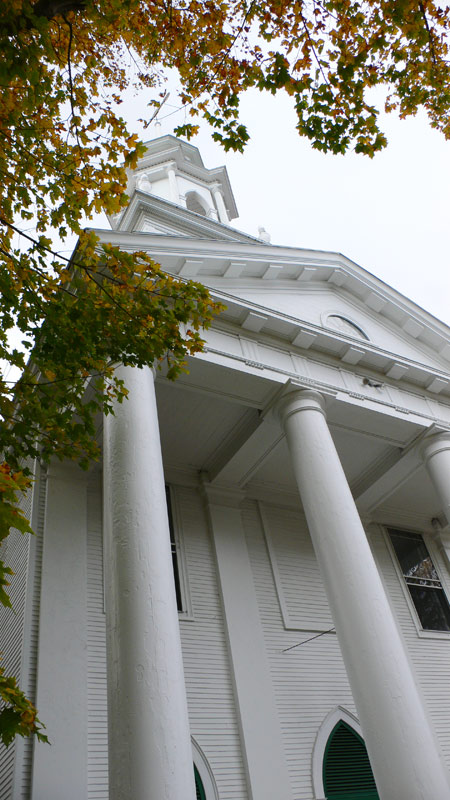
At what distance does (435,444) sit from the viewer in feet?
42.1

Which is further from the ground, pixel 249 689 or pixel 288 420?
pixel 288 420

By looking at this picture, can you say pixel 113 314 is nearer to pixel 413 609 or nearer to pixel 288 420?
pixel 288 420

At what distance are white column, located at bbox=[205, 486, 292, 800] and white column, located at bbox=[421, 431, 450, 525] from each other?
160 inches

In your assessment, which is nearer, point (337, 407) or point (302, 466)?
point (302, 466)

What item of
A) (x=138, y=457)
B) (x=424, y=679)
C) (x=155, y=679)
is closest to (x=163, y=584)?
(x=155, y=679)

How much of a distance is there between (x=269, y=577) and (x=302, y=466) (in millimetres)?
4255

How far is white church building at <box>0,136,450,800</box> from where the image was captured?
7016 mm

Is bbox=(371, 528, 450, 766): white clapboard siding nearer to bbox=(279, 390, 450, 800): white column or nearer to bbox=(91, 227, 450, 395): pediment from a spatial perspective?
bbox=(91, 227, 450, 395): pediment

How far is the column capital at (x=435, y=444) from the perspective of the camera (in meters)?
12.8

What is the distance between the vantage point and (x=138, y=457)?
A: 7656 millimetres

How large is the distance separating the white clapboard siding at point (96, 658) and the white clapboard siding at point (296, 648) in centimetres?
353

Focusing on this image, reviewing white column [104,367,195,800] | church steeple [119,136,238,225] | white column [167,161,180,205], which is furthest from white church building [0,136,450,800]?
church steeple [119,136,238,225]

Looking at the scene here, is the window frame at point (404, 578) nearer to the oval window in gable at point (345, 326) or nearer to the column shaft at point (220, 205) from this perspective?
the oval window in gable at point (345, 326)

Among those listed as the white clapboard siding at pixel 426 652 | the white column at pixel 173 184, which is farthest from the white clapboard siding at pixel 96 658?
the white column at pixel 173 184
